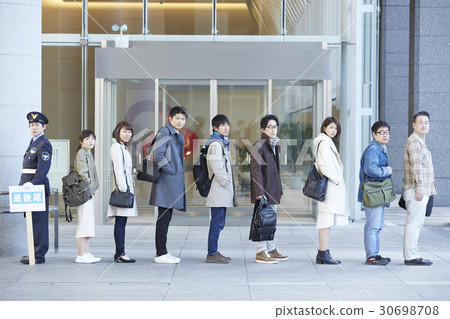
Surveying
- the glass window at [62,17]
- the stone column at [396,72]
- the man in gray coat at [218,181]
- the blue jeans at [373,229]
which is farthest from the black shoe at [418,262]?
the stone column at [396,72]

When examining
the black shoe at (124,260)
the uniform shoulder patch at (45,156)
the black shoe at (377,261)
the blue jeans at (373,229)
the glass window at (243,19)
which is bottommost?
the black shoe at (124,260)

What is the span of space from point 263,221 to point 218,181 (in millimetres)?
715

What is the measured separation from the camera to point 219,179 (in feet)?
26.9

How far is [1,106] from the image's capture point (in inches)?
348

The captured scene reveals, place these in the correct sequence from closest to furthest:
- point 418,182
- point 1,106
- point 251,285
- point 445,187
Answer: point 251,285
point 418,182
point 1,106
point 445,187

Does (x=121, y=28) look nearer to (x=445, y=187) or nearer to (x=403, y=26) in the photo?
(x=445, y=187)

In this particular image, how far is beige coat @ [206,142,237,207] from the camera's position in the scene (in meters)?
8.14

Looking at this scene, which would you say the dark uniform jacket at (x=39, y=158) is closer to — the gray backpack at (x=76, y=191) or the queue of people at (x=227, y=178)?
the queue of people at (x=227, y=178)

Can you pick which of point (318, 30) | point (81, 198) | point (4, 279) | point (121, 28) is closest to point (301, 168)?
point (318, 30)

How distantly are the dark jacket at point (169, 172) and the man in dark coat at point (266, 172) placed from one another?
86 cm

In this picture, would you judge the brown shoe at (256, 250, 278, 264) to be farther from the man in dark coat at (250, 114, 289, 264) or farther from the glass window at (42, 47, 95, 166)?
the glass window at (42, 47, 95, 166)

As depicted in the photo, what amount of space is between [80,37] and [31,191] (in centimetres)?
550

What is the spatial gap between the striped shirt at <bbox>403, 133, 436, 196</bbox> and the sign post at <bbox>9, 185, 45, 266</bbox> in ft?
14.0

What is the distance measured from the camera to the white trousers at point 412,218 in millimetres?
8055
